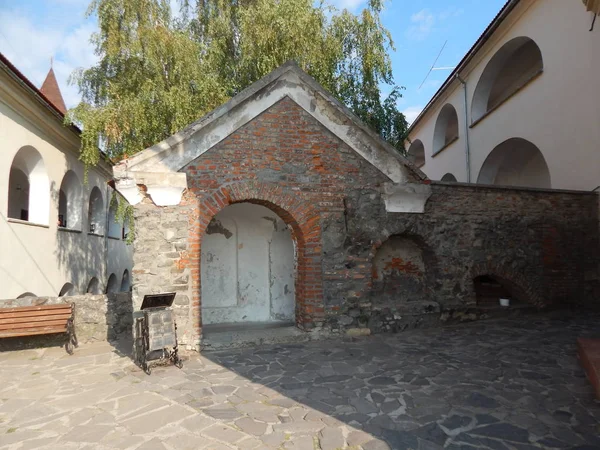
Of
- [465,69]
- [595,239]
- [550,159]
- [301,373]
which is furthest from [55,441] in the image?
[465,69]

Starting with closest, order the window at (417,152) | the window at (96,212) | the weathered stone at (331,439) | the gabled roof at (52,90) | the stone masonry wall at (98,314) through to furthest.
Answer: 1. the weathered stone at (331,439)
2. the stone masonry wall at (98,314)
3. the window at (96,212)
4. the gabled roof at (52,90)
5. the window at (417,152)

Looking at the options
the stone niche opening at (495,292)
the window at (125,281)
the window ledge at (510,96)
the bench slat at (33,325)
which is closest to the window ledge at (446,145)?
the window ledge at (510,96)

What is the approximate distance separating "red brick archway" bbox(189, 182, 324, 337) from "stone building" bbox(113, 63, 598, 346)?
0.02 meters

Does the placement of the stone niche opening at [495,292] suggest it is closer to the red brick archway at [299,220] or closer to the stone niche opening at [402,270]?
the stone niche opening at [402,270]

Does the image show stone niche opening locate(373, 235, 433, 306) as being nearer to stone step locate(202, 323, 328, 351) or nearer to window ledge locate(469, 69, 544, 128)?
stone step locate(202, 323, 328, 351)

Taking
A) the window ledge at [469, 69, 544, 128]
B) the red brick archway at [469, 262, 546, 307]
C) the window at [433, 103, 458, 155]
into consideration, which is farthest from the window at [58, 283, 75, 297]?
the window at [433, 103, 458, 155]

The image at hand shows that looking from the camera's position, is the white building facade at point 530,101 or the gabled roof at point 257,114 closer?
the gabled roof at point 257,114

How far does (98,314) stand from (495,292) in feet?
28.0

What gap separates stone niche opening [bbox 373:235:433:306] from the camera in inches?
279

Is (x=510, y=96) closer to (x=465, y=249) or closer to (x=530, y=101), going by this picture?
(x=530, y=101)

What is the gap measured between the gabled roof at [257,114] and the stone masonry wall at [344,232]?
0.15 metres

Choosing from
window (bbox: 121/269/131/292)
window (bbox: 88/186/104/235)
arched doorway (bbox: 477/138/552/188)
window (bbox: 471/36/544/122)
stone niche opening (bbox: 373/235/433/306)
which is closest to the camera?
stone niche opening (bbox: 373/235/433/306)

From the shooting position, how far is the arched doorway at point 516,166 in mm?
11930

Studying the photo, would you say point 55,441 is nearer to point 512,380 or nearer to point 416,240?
point 512,380
